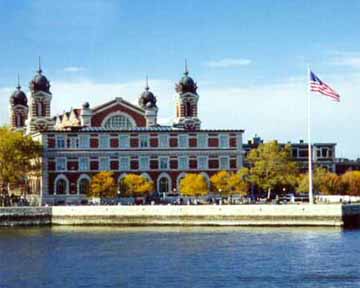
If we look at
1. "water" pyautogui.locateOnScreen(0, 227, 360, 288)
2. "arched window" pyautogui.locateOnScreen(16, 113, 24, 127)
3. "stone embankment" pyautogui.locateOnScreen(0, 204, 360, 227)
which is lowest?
"water" pyautogui.locateOnScreen(0, 227, 360, 288)

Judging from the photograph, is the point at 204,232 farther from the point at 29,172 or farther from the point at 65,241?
the point at 29,172

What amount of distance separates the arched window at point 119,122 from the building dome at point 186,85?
45.8 ft

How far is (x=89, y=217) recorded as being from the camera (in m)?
94.8

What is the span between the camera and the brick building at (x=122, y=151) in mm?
115938

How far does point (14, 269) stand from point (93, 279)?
662 centimetres

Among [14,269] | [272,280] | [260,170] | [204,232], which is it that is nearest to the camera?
[272,280]

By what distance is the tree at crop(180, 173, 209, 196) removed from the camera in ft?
372

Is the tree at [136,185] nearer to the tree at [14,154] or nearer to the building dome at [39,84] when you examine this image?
the tree at [14,154]

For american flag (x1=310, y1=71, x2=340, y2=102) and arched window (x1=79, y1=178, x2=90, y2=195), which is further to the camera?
arched window (x1=79, y1=178, x2=90, y2=195)

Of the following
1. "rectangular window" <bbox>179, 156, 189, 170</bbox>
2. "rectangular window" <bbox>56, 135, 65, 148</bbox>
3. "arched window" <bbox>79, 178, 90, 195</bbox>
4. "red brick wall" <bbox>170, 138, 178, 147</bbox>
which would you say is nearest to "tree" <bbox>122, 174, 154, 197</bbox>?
"arched window" <bbox>79, 178, 90, 195</bbox>

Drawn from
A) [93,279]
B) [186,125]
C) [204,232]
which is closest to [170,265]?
[93,279]

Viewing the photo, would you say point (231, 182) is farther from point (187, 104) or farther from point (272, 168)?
point (187, 104)

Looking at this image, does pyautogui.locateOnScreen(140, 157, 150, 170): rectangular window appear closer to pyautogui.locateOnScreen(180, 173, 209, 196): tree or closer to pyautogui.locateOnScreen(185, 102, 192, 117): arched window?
pyautogui.locateOnScreen(180, 173, 209, 196): tree

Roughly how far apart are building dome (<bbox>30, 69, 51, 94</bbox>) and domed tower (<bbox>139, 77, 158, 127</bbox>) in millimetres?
13209
